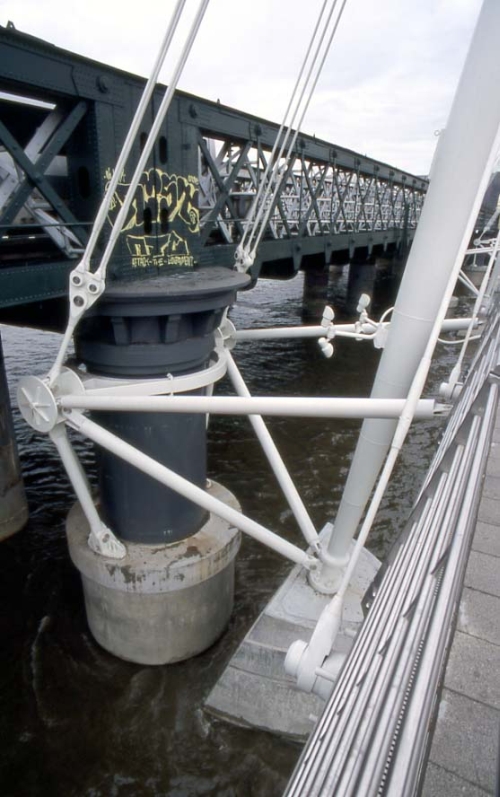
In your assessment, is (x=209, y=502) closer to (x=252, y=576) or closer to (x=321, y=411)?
(x=321, y=411)

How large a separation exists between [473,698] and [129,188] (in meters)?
5.54

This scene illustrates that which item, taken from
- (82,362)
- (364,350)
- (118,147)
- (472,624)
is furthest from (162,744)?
(364,350)

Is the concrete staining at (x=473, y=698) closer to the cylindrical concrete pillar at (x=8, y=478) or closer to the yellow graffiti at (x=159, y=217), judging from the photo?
the yellow graffiti at (x=159, y=217)

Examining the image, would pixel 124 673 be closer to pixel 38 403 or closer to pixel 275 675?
pixel 275 675

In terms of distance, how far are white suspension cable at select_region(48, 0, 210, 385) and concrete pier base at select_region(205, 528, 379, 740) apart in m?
4.79

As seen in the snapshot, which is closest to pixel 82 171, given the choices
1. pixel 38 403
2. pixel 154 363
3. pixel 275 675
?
pixel 154 363

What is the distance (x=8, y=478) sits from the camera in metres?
Answer: 11.7

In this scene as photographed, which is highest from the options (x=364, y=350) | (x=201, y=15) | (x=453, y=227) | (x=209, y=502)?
(x=201, y=15)

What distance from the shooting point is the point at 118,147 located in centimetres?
746

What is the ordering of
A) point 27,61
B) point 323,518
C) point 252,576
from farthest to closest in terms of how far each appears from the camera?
point 323,518 < point 252,576 < point 27,61

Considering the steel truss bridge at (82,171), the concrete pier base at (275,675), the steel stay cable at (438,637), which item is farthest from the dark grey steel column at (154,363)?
the steel stay cable at (438,637)

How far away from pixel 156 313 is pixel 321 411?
3.16 metres

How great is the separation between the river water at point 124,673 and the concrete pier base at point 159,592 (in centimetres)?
50

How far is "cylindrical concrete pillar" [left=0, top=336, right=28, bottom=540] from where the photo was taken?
11297mm
